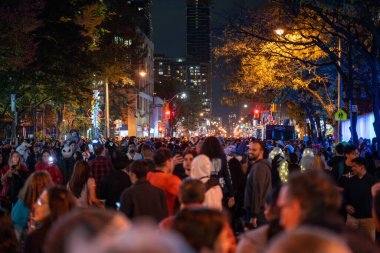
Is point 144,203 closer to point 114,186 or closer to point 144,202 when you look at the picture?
point 144,202

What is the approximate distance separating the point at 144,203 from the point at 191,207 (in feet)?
9.76

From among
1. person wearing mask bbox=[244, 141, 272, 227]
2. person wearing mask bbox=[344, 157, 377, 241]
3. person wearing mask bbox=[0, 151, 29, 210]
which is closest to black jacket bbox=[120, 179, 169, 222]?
person wearing mask bbox=[244, 141, 272, 227]

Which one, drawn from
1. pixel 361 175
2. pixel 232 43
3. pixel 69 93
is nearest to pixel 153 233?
pixel 361 175

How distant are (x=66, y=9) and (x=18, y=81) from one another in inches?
147

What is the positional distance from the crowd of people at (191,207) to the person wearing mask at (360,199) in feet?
0.05

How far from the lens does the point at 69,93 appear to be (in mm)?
30312

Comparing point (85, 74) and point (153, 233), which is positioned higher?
point (85, 74)

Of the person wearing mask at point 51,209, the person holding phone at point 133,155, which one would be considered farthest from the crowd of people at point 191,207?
the person holding phone at point 133,155

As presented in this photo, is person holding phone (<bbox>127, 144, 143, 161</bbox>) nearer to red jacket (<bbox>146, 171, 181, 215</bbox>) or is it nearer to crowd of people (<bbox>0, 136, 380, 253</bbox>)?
crowd of people (<bbox>0, 136, 380, 253</bbox>)

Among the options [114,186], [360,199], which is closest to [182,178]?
[114,186]

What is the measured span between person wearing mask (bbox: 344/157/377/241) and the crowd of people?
15 millimetres

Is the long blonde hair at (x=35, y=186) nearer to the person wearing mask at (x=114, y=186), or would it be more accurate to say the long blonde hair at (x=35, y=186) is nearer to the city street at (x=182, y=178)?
the city street at (x=182, y=178)

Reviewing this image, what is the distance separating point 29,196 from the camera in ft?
22.9

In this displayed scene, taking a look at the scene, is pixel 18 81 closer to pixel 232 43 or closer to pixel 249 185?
pixel 232 43
